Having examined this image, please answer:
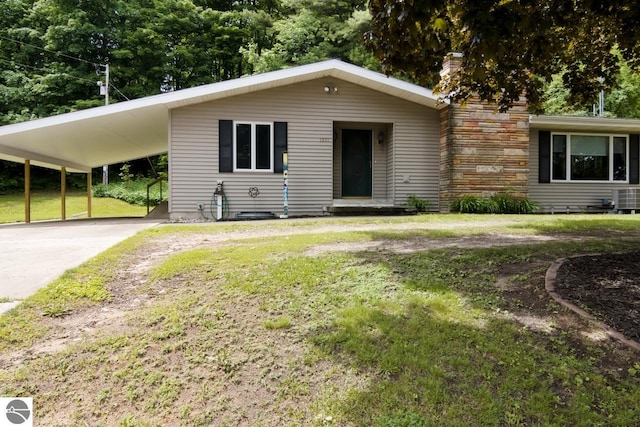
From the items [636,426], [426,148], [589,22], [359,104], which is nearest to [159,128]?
[359,104]

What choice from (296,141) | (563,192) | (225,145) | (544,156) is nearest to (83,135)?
(225,145)

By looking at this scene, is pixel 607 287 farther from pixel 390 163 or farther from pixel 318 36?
pixel 318 36

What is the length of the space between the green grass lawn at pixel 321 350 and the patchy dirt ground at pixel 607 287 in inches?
7.6

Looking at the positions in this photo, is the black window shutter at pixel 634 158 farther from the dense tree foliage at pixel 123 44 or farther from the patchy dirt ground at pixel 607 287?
the dense tree foliage at pixel 123 44

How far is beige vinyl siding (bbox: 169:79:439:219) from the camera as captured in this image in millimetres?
10352

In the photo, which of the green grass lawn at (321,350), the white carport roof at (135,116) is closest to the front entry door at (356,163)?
the white carport roof at (135,116)

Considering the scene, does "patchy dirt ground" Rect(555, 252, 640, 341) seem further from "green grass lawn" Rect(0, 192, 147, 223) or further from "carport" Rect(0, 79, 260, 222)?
"green grass lawn" Rect(0, 192, 147, 223)

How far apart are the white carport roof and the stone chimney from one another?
2.70 ft

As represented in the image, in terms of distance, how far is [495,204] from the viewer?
10.7 metres

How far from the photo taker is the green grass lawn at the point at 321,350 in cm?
216

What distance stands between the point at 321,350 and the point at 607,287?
7.64 ft

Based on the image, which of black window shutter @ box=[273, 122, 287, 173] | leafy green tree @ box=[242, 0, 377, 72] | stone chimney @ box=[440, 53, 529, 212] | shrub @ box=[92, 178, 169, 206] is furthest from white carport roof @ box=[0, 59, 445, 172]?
leafy green tree @ box=[242, 0, 377, 72]

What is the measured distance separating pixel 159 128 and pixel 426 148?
753cm

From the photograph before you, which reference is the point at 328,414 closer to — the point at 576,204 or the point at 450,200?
the point at 450,200
